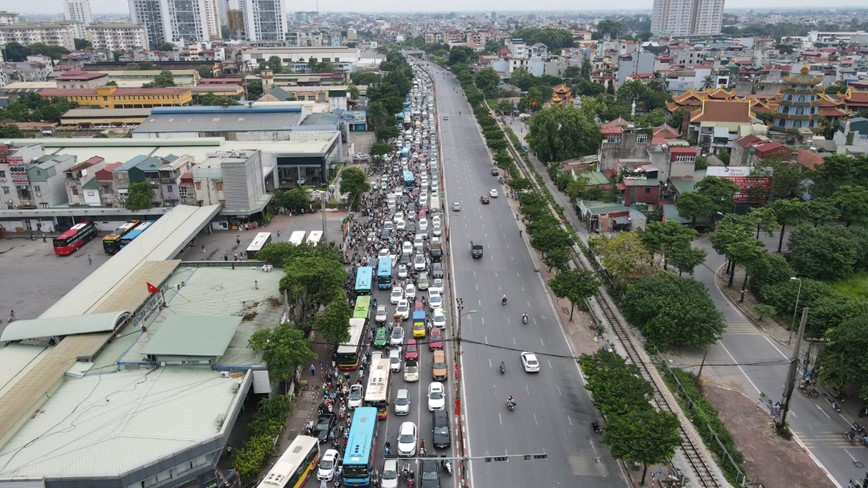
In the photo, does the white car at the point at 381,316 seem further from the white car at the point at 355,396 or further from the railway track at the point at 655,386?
the railway track at the point at 655,386

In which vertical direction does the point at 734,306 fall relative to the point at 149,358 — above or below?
below

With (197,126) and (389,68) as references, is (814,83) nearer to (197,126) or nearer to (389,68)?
(197,126)

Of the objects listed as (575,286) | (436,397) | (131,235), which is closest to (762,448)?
(575,286)

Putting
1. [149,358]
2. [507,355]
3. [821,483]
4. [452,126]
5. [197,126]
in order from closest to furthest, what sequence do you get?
[821,483], [149,358], [507,355], [197,126], [452,126]

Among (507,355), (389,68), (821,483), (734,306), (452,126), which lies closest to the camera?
(821,483)

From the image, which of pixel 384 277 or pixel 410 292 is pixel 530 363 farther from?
pixel 384 277

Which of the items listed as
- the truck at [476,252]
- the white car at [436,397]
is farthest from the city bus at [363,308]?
the truck at [476,252]

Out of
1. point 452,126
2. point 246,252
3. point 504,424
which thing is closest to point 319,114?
point 452,126
